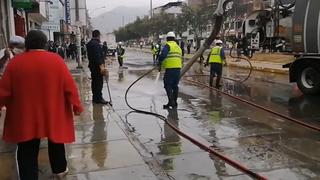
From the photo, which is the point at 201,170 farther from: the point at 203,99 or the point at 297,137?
the point at 203,99

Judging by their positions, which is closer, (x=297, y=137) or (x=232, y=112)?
(x=297, y=137)

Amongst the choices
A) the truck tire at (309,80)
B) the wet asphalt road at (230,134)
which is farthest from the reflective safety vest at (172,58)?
the truck tire at (309,80)

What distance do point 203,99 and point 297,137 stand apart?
16.1 ft

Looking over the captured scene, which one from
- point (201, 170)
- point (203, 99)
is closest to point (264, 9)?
point (203, 99)

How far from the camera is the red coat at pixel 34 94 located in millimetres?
4711

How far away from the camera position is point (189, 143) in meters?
7.46

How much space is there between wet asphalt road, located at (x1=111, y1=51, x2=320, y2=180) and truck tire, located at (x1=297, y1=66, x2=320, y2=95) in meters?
0.31

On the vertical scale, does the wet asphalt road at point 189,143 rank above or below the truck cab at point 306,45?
below

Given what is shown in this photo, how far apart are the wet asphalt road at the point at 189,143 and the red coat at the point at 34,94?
119 centimetres

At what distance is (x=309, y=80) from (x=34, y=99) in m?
10.7

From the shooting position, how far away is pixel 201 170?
603 centimetres

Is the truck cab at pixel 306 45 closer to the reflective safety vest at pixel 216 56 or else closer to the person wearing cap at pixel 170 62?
the reflective safety vest at pixel 216 56

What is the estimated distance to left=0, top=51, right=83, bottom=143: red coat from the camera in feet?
15.5

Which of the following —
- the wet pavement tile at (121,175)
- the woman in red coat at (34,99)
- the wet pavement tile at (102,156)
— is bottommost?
the wet pavement tile at (121,175)
